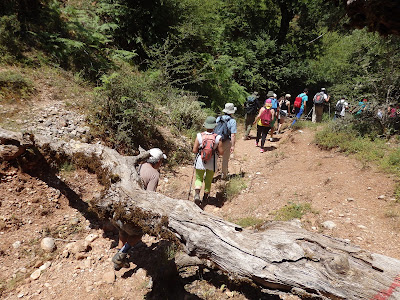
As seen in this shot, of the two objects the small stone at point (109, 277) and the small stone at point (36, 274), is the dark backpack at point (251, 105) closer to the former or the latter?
the small stone at point (109, 277)

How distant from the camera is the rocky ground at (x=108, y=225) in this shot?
133 inches

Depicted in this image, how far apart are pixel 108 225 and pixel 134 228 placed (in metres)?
1.37

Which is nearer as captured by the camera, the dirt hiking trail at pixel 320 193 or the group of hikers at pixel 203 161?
the group of hikers at pixel 203 161

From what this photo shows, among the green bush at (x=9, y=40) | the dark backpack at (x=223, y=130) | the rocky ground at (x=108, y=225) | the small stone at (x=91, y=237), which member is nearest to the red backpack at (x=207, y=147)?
the dark backpack at (x=223, y=130)

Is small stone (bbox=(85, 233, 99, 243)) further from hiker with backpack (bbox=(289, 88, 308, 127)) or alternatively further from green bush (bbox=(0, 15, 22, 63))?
hiker with backpack (bbox=(289, 88, 308, 127))

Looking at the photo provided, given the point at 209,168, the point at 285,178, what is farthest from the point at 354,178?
the point at 209,168

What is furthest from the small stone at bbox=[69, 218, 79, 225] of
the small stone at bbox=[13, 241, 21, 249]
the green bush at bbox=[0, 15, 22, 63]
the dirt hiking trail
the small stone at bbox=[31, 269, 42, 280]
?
the green bush at bbox=[0, 15, 22, 63]

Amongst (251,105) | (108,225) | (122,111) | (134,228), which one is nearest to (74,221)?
(108,225)

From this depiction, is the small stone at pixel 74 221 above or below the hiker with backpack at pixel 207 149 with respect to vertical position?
below

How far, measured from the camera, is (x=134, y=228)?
3230 millimetres

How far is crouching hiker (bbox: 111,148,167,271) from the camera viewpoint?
329 centimetres

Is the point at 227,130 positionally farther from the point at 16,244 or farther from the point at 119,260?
the point at 16,244

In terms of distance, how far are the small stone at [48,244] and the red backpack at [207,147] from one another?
115 inches

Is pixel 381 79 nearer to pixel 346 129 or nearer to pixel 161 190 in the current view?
pixel 346 129
